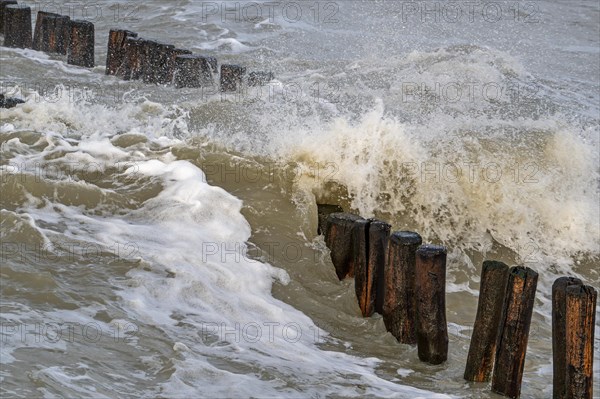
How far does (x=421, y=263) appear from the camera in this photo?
17.9ft

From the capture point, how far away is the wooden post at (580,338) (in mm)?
4773

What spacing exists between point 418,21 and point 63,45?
7576mm

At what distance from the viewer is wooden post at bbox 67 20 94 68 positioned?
38.8 ft

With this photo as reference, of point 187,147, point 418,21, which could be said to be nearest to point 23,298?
point 187,147

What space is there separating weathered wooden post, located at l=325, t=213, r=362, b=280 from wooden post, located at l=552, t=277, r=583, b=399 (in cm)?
175

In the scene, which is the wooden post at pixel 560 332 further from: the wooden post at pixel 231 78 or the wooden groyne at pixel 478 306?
the wooden post at pixel 231 78

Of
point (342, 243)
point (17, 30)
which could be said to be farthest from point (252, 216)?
point (17, 30)

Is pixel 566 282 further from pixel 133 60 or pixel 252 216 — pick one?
pixel 133 60

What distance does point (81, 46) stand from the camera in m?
11.8

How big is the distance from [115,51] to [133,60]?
300mm

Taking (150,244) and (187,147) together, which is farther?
(187,147)

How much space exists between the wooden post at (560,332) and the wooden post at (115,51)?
25.1ft

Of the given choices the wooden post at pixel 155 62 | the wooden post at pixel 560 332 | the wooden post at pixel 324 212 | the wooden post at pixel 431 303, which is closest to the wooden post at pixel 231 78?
the wooden post at pixel 155 62

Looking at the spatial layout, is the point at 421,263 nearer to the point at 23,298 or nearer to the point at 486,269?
the point at 486,269
